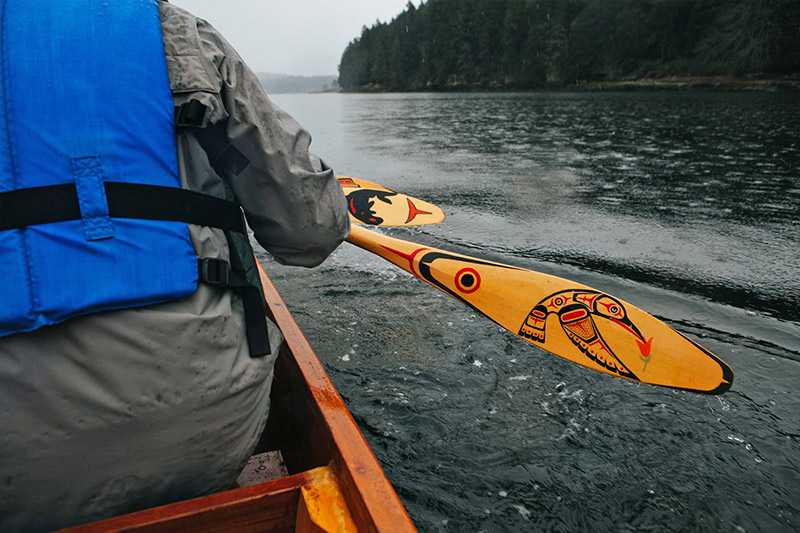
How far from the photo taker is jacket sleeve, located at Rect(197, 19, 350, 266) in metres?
1.44

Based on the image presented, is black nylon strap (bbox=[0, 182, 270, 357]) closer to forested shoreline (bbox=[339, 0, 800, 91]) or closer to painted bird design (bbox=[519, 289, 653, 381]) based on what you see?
painted bird design (bbox=[519, 289, 653, 381])

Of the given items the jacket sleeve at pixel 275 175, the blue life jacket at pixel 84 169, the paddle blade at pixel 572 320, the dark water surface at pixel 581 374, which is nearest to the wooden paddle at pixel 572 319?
the paddle blade at pixel 572 320

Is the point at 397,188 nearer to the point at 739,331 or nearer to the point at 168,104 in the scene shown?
the point at 739,331

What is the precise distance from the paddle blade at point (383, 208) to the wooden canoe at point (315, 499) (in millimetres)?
2508

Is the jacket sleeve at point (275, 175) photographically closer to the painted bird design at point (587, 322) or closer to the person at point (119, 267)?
the person at point (119, 267)

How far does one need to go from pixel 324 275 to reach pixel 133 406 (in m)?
3.17

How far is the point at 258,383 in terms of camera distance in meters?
1.44

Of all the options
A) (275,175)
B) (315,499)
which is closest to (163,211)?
(275,175)

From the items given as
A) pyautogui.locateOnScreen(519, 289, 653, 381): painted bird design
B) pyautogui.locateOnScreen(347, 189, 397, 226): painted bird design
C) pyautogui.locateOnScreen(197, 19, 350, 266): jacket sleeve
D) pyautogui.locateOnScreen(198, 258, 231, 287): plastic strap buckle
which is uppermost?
pyautogui.locateOnScreen(197, 19, 350, 266): jacket sleeve

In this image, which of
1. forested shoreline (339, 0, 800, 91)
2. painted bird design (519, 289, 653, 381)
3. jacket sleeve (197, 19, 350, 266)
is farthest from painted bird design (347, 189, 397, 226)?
forested shoreline (339, 0, 800, 91)

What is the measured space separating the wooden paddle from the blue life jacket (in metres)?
1.90

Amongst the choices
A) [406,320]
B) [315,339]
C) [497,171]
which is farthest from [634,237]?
[497,171]

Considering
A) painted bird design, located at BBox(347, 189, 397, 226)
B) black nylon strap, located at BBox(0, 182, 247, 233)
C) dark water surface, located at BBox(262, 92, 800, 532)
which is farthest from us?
painted bird design, located at BBox(347, 189, 397, 226)

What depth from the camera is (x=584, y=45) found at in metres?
52.9
